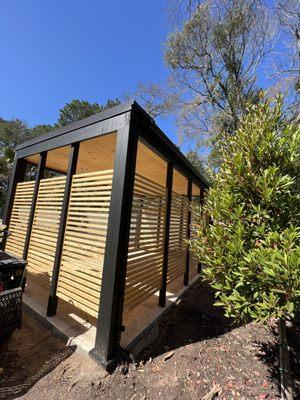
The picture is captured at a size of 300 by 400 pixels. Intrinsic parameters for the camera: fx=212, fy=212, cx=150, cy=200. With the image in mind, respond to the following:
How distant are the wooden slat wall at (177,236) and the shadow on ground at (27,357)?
2.33 meters

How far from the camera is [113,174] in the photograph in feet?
9.21

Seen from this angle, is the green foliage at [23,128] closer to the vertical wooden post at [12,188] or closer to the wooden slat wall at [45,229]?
the vertical wooden post at [12,188]

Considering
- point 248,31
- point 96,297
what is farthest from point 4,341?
point 248,31

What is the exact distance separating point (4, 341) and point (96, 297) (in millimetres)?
1365

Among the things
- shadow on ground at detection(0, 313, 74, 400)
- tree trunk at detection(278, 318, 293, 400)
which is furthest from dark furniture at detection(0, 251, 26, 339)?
tree trunk at detection(278, 318, 293, 400)

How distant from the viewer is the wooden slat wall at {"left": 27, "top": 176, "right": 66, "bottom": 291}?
3723 millimetres

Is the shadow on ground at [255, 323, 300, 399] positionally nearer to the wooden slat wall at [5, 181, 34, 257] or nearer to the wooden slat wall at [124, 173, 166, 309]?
the wooden slat wall at [124, 173, 166, 309]

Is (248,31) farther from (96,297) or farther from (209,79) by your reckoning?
(96,297)

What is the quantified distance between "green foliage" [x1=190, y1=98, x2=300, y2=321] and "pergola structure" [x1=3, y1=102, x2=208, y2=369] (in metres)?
1.08

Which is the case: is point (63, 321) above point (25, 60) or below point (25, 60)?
below

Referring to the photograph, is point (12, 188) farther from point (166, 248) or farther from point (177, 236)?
point (177, 236)

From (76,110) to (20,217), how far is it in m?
18.5

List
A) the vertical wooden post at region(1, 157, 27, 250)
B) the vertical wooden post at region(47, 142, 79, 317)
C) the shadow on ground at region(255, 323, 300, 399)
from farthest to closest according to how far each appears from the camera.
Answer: the vertical wooden post at region(1, 157, 27, 250) → the vertical wooden post at region(47, 142, 79, 317) → the shadow on ground at region(255, 323, 300, 399)

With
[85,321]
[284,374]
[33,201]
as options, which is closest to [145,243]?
[85,321]
